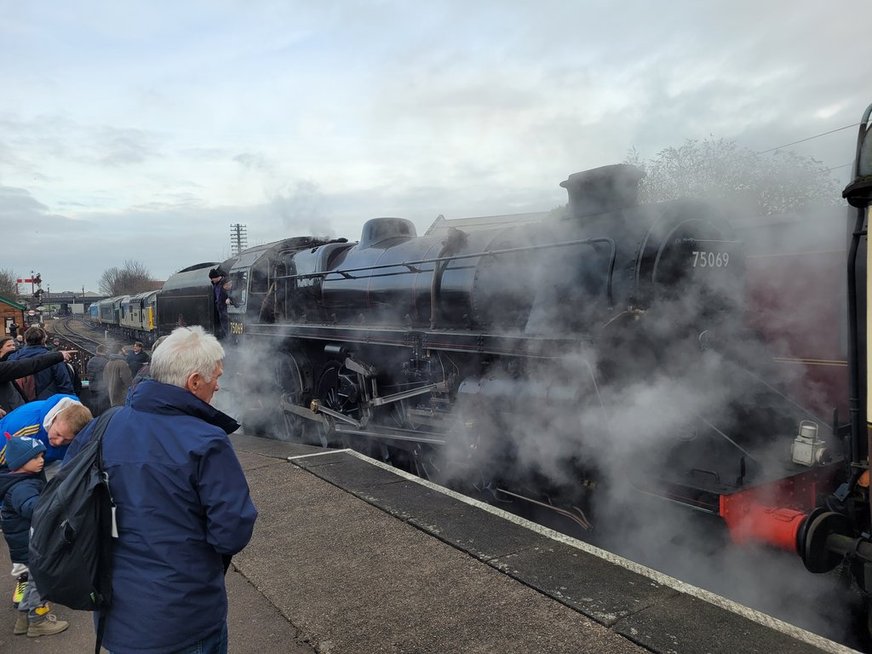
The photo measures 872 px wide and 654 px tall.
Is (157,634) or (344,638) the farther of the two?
(344,638)

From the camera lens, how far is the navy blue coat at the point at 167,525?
171 centimetres

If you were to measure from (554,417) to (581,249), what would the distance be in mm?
1266

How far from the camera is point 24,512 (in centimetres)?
278

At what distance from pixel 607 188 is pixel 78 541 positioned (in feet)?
13.3

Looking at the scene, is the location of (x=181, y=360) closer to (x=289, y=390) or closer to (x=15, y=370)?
(x=15, y=370)

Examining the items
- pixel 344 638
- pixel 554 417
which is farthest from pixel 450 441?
pixel 344 638

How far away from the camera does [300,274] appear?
315 inches

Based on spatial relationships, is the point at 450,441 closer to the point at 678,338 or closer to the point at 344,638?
the point at 678,338

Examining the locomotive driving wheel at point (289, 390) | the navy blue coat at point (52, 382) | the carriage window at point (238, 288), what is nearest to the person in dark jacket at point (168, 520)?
the navy blue coat at point (52, 382)

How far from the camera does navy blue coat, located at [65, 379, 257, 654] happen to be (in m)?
1.71

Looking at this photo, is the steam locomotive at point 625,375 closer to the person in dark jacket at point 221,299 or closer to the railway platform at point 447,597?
the railway platform at point 447,597

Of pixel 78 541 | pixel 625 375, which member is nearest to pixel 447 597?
pixel 78 541

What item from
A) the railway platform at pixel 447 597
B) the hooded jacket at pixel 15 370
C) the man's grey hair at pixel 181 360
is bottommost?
the railway platform at pixel 447 597

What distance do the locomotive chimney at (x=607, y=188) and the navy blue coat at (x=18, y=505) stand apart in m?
3.98
